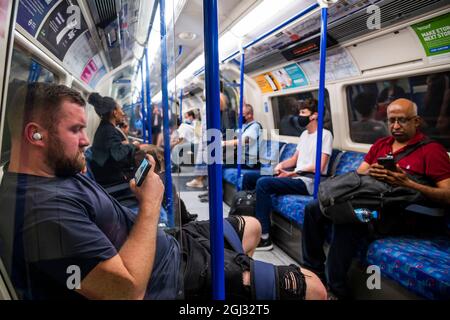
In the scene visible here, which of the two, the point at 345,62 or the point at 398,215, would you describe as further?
the point at 345,62

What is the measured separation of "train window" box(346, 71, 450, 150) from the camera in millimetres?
2816

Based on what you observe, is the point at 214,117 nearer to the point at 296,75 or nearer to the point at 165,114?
the point at 165,114

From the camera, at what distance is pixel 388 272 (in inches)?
73.6

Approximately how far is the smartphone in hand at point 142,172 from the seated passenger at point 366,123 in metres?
3.52

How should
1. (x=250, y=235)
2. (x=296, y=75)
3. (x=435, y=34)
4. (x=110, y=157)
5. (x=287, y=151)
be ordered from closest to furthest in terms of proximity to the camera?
(x=110, y=157)
(x=250, y=235)
(x=435, y=34)
(x=296, y=75)
(x=287, y=151)

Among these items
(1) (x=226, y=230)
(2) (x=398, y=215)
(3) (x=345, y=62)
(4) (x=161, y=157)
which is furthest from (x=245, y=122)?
(4) (x=161, y=157)

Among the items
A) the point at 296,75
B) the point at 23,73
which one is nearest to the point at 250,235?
the point at 23,73

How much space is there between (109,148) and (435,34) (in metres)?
3.11

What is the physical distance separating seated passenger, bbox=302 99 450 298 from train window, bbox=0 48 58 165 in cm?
213

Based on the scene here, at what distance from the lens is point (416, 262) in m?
1.73

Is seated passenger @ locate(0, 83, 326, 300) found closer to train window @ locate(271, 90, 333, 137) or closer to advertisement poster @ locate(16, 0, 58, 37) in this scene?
advertisement poster @ locate(16, 0, 58, 37)

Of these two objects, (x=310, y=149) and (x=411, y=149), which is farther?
(x=310, y=149)
